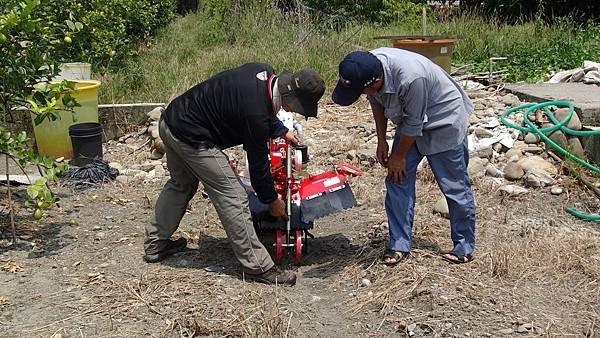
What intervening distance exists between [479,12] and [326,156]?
12.4 meters

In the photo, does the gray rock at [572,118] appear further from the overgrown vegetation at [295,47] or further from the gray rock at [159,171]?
the gray rock at [159,171]

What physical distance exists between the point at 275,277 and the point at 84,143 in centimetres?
377

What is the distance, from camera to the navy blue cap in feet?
13.6

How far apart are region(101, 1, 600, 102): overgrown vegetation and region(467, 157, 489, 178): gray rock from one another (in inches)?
121

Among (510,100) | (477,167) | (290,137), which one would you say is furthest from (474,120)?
(290,137)

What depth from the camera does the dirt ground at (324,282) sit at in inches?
160

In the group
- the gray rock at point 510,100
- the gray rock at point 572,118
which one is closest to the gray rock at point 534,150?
the gray rock at point 572,118

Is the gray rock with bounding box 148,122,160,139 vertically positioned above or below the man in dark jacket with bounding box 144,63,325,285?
below

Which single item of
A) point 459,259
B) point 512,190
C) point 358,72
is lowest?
point 512,190

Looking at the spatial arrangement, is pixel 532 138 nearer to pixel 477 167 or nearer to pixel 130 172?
pixel 477 167

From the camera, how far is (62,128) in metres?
7.89

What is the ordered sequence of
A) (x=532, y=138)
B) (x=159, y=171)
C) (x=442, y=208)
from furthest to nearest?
(x=159, y=171) < (x=532, y=138) < (x=442, y=208)

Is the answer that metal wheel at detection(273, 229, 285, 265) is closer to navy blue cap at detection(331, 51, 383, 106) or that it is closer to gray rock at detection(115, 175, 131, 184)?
navy blue cap at detection(331, 51, 383, 106)

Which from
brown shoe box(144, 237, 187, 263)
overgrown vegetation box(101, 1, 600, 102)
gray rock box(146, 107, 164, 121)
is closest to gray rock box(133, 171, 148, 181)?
gray rock box(146, 107, 164, 121)
